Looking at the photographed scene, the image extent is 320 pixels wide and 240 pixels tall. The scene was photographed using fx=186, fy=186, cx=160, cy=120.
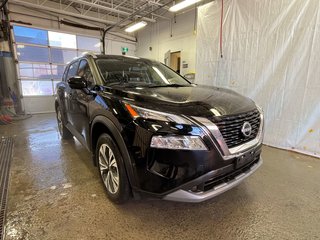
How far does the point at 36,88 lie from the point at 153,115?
7.96 metres

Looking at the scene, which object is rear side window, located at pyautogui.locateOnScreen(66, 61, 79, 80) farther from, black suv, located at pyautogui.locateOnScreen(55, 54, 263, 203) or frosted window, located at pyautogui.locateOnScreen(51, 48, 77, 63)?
frosted window, located at pyautogui.locateOnScreen(51, 48, 77, 63)

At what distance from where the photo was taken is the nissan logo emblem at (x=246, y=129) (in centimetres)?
154

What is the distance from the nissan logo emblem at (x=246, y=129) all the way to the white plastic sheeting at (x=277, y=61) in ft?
7.81

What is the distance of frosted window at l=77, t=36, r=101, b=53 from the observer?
27.0ft

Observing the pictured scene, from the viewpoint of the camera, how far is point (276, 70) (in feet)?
11.4

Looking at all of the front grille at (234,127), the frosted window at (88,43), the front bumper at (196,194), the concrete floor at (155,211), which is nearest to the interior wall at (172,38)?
the frosted window at (88,43)

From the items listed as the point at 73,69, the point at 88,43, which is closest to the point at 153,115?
the point at 73,69

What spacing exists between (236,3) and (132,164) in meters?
4.07

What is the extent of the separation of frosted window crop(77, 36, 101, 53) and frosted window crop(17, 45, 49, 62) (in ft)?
4.66

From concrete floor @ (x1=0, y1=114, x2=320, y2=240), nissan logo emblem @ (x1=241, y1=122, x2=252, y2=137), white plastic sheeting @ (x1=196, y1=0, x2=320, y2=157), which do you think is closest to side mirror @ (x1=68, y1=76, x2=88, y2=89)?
concrete floor @ (x1=0, y1=114, x2=320, y2=240)

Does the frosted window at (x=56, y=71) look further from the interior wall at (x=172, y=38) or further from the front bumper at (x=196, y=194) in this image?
the front bumper at (x=196, y=194)

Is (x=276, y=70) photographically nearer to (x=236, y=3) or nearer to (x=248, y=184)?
(x=236, y=3)

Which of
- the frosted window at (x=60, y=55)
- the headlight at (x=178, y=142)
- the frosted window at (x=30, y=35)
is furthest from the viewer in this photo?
the frosted window at (x=60, y=55)

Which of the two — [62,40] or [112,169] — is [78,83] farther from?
[62,40]
